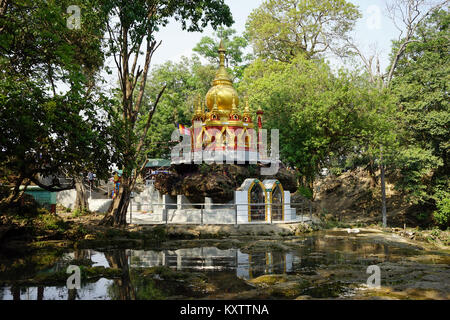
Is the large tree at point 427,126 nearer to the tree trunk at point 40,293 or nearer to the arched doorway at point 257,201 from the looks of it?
the arched doorway at point 257,201

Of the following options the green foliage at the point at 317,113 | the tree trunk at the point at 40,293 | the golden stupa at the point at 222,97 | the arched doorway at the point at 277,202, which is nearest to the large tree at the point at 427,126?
the green foliage at the point at 317,113

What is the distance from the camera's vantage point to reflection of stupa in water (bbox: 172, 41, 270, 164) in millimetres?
20188

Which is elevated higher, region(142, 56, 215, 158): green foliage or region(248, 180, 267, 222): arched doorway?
region(142, 56, 215, 158): green foliage

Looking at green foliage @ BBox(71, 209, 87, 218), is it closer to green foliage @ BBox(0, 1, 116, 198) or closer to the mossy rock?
green foliage @ BBox(0, 1, 116, 198)

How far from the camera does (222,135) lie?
21.4 meters

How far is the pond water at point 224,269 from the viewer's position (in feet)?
21.6

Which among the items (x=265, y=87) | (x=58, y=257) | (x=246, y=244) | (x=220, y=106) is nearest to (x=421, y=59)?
(x=265, y=87)

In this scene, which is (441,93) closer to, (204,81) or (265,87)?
(265,87)

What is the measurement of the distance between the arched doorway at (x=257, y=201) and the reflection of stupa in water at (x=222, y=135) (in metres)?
2.71

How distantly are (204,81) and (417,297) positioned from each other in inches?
1415

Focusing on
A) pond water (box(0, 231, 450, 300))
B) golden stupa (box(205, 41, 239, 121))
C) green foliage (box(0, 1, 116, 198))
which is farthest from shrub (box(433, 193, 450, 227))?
green foliage (box(0, 1, 116, 198))

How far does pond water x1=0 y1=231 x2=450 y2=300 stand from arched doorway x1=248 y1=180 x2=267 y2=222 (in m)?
4.10
